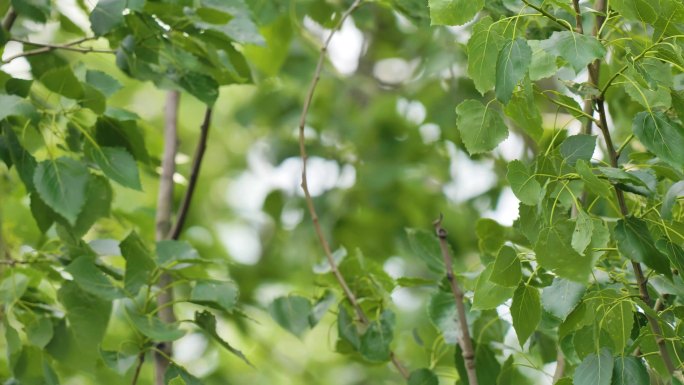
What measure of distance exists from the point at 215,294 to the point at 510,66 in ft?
2.11

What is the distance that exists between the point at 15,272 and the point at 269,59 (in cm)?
112

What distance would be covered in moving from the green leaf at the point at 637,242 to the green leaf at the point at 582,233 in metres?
0.07

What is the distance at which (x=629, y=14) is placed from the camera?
1.06m

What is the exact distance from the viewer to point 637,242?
1085 mm

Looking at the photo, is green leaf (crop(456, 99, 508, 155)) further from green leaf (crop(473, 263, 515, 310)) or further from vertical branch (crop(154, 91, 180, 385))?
vertical branch (crop(154, 91, 180, 385))

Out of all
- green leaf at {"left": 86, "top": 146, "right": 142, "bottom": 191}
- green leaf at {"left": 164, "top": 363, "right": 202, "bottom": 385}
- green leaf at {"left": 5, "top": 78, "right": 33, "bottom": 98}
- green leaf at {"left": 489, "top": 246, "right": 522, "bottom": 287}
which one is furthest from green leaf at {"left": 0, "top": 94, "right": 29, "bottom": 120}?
green leaf at {"left": 489, "top": 246, "right": 522, "bottom": 287}

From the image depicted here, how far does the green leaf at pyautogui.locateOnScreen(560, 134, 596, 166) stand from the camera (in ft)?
3.68

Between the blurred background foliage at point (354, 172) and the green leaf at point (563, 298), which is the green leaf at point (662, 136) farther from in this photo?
the blurred background foliage at point (354, 172)

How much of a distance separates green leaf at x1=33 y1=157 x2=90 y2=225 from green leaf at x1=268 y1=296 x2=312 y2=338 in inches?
14.7

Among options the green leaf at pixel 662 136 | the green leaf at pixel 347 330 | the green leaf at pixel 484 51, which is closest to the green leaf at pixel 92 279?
the green leaf at pixel 347 330

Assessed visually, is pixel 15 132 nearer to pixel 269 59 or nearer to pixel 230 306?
pixel 230 306

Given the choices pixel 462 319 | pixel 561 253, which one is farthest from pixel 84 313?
pixel 561 253

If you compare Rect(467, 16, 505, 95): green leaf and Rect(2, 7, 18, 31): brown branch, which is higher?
Rect(467, 16, 505, 95): green leaf

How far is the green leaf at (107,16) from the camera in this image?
1484mm
